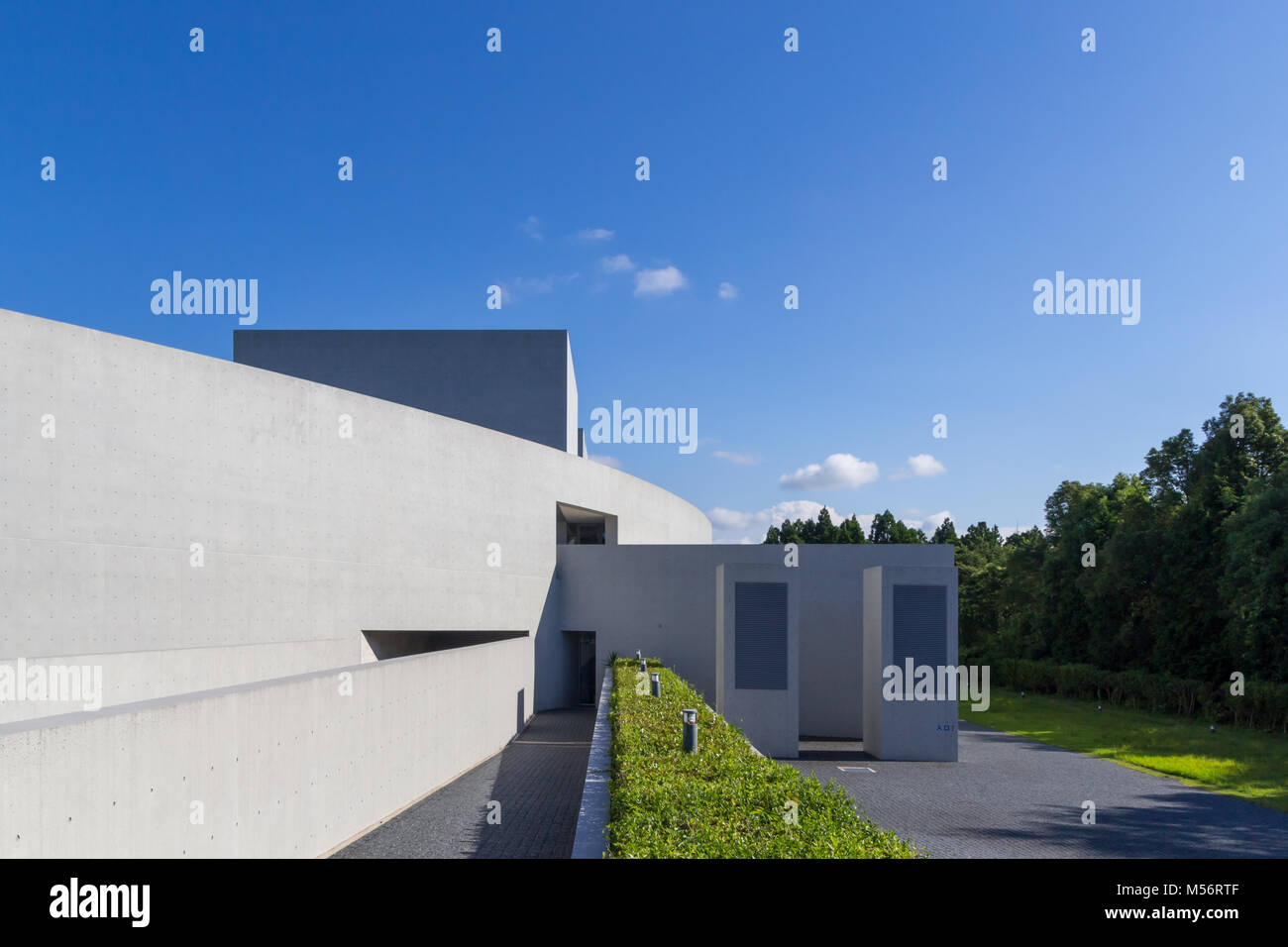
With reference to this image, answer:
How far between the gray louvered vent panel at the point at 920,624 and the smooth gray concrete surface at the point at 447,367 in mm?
12963

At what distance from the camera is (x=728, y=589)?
1592 centimetres

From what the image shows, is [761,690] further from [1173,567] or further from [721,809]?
[1173,567]

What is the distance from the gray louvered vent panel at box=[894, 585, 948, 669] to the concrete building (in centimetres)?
8

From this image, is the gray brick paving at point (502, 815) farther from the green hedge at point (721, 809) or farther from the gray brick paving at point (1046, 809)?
the gray brick paving at point (1046, 809)

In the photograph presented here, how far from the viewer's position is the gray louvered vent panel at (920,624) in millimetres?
15484

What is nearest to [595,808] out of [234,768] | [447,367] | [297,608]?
[234,768]

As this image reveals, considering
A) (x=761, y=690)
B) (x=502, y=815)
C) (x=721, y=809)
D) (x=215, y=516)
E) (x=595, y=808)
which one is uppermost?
(x=215, y=516)

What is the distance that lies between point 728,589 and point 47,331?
11.7 meters

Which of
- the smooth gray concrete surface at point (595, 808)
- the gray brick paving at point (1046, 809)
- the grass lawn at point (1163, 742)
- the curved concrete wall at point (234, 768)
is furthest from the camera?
the grass lawn at point (1163, 742)

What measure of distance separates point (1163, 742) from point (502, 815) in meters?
17.0

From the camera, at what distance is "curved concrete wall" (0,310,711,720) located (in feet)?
32.9

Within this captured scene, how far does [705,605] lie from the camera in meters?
21.7

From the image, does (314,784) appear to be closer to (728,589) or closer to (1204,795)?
(728,589)

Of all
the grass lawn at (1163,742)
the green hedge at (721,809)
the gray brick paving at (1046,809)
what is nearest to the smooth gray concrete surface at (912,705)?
the gray brick paving at (1046,809)
